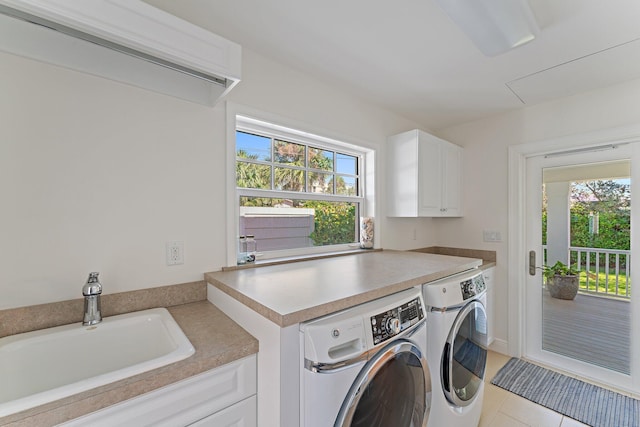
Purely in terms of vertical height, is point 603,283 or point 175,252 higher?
point 175,252

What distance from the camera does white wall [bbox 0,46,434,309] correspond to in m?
1.08

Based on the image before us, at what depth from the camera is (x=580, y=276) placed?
2.33 m

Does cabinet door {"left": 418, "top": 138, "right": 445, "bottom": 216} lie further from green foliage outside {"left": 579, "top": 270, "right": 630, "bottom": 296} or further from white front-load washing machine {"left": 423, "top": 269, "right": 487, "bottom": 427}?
green foliage outside {"left": 579, "top": 270, "right": 630, "bottom": 296}

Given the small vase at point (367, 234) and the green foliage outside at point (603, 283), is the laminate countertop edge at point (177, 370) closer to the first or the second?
the small vase at point (367, 234)

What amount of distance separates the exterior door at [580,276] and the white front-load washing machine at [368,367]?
1945mm

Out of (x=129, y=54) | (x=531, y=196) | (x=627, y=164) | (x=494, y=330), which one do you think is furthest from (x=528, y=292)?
(x=129, y=54)

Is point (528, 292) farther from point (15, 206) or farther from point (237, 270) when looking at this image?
point (15, 206)

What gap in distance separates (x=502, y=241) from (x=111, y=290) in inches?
122

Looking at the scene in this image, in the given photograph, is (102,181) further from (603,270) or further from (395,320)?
(603,270)

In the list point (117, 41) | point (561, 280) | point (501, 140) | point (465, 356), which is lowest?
point (465, 356)

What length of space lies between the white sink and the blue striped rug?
7.97 feet

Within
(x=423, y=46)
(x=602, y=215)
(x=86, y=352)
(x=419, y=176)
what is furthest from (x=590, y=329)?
(x=86, y=352)

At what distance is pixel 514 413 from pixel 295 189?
217 centimetres

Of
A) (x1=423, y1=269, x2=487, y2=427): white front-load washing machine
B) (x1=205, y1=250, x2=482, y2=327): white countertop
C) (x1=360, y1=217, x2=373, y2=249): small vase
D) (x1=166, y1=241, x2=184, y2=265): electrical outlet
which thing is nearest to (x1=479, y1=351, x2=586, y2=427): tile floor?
(x1=423, y1=269, x2=487, y2=427): white front-load washing machine
